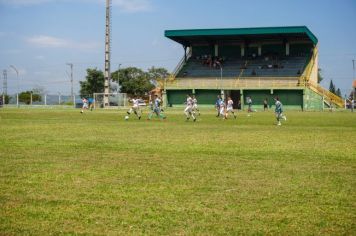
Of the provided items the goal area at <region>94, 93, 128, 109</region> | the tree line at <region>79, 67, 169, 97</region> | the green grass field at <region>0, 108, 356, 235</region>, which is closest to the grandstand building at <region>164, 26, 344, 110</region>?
the goal area at <region>94, 93, 128, 109</region>

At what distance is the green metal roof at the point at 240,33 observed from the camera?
232 feet

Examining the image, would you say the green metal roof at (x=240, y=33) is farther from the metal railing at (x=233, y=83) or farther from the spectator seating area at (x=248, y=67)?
the metal railing at (x=233, y=83)

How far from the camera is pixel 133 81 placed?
110938 mm

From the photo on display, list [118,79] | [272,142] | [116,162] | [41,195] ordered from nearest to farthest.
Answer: [41,195], [116,162], [272,142], [118,79]

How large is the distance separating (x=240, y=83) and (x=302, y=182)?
62.9 meters

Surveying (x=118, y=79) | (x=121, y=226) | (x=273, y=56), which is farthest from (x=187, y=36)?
(x=121, y=226)

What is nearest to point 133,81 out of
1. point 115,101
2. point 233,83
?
point 115,101

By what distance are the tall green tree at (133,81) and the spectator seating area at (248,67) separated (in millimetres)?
31502

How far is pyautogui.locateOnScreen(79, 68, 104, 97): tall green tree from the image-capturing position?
101 meters

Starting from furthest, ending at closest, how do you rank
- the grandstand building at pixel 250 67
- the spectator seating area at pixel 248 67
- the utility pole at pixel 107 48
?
the utility pole at pixel 107 48, the spectator seating area at pixel 248 67, the grandstand building at pixel 250 67

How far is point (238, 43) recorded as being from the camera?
260 ft

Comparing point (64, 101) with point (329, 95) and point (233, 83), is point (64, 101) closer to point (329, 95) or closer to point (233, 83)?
point (233, 83)

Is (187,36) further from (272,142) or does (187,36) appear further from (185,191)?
(185,191)

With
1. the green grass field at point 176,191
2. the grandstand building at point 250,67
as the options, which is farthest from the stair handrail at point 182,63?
the green grass field at point 176,191
